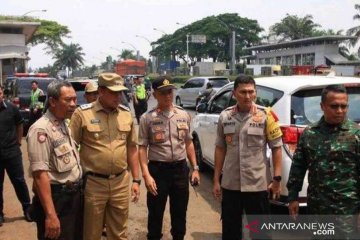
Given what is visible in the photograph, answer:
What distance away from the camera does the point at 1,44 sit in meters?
41.3

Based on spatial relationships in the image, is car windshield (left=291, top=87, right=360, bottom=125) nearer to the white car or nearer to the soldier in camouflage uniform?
the white car

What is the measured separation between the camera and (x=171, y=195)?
13.5ft

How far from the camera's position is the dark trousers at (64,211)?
10.2 ft

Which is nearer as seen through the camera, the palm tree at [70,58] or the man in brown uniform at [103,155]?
the man in brown uniform at [103,155]

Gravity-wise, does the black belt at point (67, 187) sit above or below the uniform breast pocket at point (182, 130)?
below

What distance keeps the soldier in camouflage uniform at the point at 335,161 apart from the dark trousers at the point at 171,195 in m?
1.38

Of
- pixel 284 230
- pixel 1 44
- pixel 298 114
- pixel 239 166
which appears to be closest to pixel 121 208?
pixel 239 166

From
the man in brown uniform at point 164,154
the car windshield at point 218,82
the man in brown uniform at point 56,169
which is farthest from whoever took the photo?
the car windshield at point 218,82

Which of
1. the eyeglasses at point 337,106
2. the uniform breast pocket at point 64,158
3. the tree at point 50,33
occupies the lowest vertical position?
the uniform breast pocket at point 64,158

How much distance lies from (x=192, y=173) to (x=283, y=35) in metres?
71.2

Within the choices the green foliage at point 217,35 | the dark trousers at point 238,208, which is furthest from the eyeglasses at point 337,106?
the green foliage at point 217,35

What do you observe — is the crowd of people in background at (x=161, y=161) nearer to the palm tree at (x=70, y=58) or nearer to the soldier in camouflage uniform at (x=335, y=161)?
the soldier in camouflage uniform at (x=335, y=161)

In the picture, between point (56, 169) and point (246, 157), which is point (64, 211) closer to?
point (56, 169)

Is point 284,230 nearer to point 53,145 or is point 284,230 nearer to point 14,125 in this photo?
point 53,145
